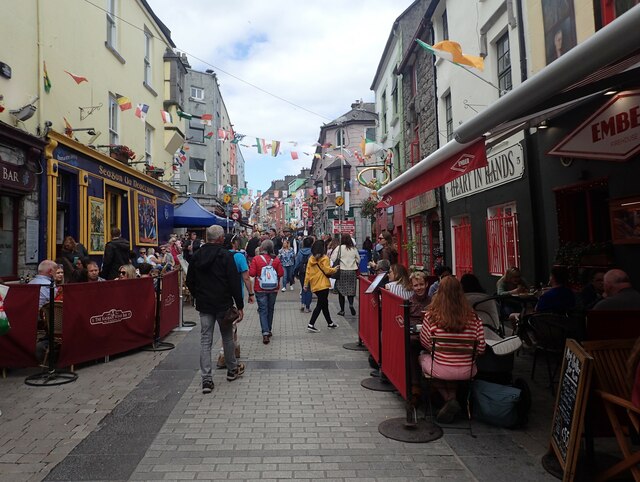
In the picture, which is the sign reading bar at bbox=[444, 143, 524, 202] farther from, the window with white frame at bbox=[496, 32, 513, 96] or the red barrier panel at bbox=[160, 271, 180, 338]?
the red barrier panel at bbox=[160, 271, 180, 338]

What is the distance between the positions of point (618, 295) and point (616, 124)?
301 cm

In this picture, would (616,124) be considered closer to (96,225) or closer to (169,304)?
(169,304)

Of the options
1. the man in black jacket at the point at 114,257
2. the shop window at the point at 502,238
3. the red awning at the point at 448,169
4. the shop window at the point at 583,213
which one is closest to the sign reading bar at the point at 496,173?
the shop window at the point at 502,238

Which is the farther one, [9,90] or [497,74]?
[497,74]

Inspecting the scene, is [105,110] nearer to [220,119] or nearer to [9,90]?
[9,90]

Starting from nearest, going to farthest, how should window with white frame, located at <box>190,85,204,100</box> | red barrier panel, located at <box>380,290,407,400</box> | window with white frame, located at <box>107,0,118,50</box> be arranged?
red barrier panel, located at <box>380,290,407,400</box> → window with white frame, located at <box>107,0,118,50</box> → window with white frame, located at <box>190,85,204,100</box>

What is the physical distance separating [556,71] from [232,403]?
14.1 feet

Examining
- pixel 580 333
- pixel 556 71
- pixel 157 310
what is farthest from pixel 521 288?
pixel 157 310

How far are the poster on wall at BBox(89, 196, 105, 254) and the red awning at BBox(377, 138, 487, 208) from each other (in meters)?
8.41

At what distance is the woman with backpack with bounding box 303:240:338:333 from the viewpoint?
889 cm

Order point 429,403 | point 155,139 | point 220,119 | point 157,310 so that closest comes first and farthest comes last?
point 429,403 → point 157,310 → point 155,139 → point 220,119

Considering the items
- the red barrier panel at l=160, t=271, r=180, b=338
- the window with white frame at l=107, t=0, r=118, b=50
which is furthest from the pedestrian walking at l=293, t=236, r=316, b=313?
the window with white frame at l=107, t=0, r=118, b=50

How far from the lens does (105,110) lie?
12633 millimetres

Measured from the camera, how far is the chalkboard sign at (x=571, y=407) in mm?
3004
